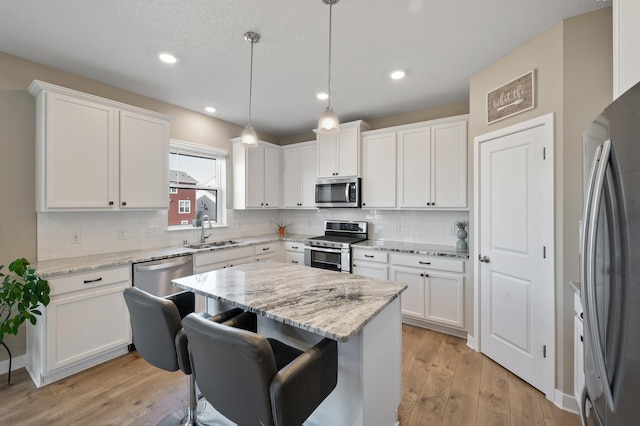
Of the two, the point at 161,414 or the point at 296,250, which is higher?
the point at 296,250

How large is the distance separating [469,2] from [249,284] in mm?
2357

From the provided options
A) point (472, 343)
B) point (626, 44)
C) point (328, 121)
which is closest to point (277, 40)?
point (328, 121)

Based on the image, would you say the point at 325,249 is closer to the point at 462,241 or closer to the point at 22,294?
the point at 462,241

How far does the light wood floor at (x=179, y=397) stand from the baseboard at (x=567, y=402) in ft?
0.16

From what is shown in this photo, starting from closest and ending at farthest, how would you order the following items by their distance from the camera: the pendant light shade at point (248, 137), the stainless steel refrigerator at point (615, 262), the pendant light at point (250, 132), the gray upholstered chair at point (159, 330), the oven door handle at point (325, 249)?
1. the stainless steel refrigerator at point (615, 262)
2. the gray upholstered chair at point (159, 330)
3. the pendant light at point (250, 132)
4. the pendant light shade at point (248, 137)
5. the oven door handle at point (325, 249)

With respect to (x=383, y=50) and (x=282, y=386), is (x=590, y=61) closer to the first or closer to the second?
(x=383, y=50)

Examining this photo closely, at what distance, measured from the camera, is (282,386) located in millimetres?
1043

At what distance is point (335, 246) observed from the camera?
3891 mm

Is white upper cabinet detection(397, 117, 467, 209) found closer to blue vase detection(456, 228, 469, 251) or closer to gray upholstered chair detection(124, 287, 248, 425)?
blue vase detection(456, 228, 469, 251)

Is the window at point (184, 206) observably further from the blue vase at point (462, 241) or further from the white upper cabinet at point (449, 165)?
the blue vase at point (462, 241)

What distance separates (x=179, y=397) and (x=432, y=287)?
266 centimetres

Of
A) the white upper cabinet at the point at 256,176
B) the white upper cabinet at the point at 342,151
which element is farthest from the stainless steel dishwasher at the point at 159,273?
the white upper cabinet at the point at 342,151

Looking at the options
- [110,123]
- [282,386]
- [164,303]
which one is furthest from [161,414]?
[110,123]

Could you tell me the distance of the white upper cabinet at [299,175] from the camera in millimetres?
4598
